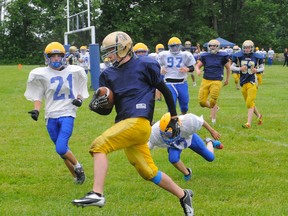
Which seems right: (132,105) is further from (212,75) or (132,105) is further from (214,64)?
(214,64)

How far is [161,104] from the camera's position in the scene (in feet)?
48.8

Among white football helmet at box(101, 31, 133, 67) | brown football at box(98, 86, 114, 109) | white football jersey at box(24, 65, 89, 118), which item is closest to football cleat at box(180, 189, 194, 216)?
brown football at box(98, 86, 114, 109)

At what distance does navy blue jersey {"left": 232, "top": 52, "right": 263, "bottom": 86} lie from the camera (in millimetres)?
10570

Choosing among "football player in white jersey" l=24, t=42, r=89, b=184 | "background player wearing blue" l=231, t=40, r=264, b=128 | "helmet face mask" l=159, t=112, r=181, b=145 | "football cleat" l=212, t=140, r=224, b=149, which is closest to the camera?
"helmet face mask" l=159, t=112, r=181, b=145

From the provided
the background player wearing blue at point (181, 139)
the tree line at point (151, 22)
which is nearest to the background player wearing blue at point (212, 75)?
the background player wearing blue at point (181, 139)

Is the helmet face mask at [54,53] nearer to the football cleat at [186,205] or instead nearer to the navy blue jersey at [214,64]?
the football cleat at [186,205]

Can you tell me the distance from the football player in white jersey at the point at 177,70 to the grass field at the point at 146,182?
1.00 metres

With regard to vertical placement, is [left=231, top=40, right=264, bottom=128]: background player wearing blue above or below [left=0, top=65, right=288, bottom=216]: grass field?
above

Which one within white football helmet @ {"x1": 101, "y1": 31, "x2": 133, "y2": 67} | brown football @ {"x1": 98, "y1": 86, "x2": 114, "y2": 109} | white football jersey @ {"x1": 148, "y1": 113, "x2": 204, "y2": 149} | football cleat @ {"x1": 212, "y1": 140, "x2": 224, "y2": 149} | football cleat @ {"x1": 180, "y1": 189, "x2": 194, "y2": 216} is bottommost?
football cleat @ {"x1": 180, "y1": 189, "x2": 194, "y2": 216}

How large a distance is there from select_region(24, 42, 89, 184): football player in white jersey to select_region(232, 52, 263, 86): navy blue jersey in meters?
4.91

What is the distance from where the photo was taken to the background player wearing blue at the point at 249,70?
1052 cm

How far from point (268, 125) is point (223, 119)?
1.27m

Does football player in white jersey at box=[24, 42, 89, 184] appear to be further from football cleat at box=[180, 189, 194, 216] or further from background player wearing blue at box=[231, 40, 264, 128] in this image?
background player wearing blue at box=[231, 40, 264, 128]

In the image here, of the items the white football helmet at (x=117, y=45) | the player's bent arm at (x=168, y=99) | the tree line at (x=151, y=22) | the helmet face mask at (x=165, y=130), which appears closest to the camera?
the white football helmet at (x=117, y=45)
